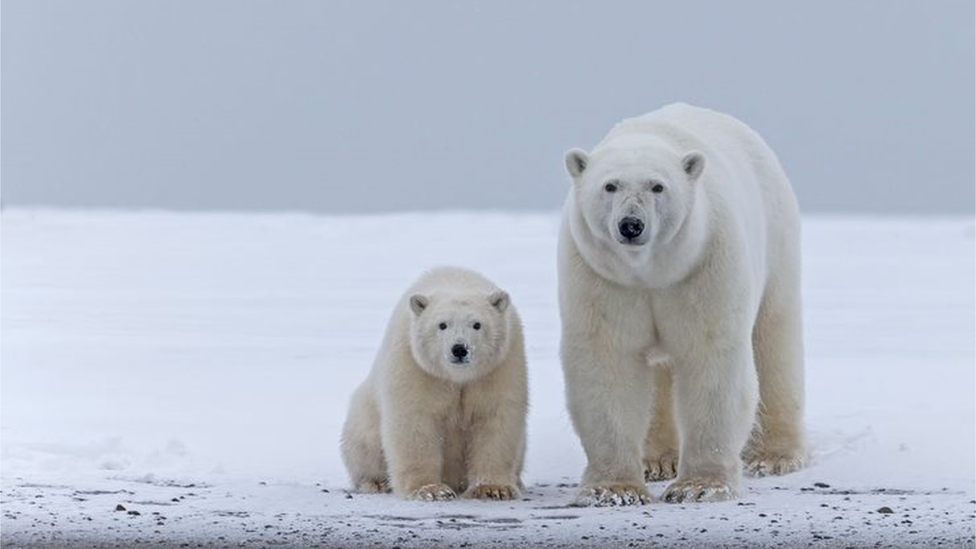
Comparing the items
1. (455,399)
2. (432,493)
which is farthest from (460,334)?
(432,493)

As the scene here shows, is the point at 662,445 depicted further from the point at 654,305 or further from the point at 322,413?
the point at 322,413

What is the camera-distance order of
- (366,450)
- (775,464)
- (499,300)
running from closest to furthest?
(499,300), (366,450), (775,464)

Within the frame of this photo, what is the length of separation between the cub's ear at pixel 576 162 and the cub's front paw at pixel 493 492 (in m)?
1.29

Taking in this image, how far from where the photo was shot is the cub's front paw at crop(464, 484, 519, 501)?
7.14m

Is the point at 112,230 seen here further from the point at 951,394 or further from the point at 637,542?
the point at 637,542

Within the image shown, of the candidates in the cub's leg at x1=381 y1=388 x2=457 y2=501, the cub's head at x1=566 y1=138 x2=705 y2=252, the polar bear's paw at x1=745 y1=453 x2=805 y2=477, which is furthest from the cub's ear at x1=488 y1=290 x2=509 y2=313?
the polar bear's paw at x1=745 y1=453 x2=805 y2=477

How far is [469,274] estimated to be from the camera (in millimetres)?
7957

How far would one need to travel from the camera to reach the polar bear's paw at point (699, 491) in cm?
700

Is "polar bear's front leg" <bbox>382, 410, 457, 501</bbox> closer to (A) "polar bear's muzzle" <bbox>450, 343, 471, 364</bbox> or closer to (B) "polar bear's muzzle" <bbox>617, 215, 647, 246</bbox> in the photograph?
(A) "polar bear's muzzle" <bbox>450, 343, 471, 364</bbox>

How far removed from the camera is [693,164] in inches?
270

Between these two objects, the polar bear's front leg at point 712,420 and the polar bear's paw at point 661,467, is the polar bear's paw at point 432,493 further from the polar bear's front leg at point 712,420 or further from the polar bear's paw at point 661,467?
the polar bear's paw at point 661,467

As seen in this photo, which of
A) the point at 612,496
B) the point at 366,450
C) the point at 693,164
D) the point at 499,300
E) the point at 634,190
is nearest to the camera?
the point at 634,190

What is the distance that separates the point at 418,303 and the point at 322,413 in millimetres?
3003

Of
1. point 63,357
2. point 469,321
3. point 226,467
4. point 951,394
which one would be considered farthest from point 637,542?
point 63,357
